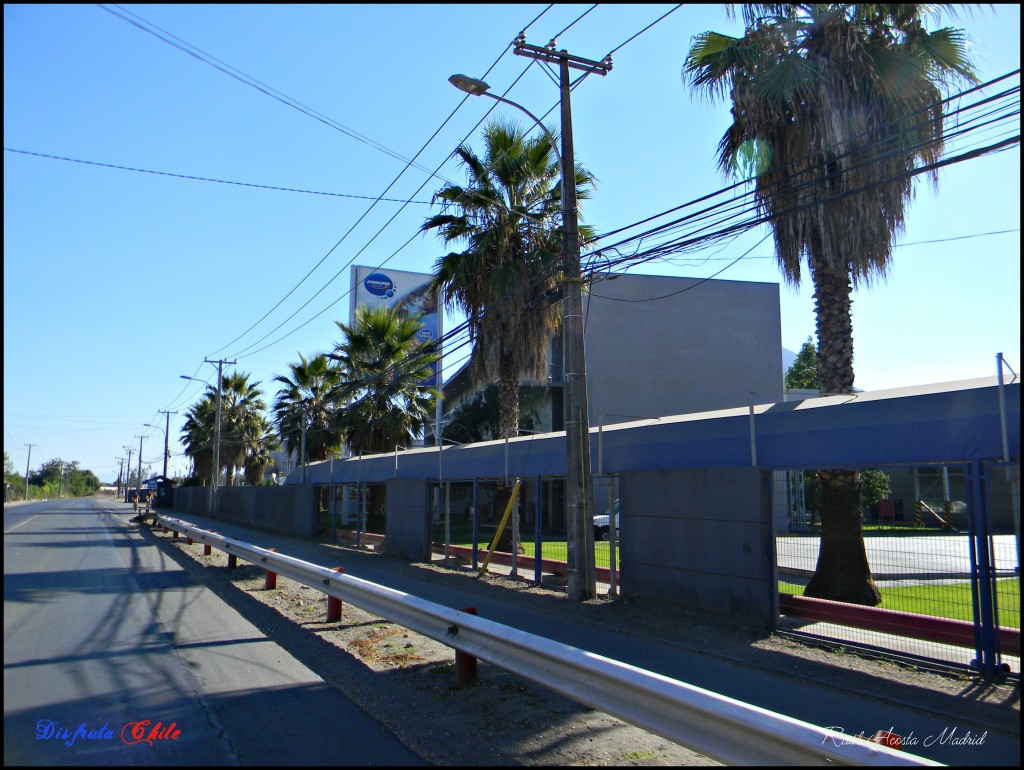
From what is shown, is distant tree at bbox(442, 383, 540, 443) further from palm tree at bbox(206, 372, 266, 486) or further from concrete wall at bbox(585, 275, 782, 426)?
palm tree at bbox(206, 372, 266, 486)

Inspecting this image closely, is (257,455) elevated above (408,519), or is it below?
above

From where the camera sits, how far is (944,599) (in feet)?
35.3

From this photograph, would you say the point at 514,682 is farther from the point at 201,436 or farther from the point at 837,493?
the point at 201,436

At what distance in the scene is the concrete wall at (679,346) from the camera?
36219mm

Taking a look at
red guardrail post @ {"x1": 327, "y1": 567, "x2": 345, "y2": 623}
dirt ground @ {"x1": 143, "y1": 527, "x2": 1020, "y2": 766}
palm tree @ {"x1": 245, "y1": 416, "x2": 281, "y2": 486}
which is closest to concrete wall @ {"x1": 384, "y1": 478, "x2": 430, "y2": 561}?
dirt ground @ {"x1": 143, "y1": 527, "x2": 1020, "y2": 766}

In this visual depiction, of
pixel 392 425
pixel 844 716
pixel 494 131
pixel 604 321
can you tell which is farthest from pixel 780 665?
pixel 604 321

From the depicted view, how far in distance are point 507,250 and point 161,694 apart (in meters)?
14.4

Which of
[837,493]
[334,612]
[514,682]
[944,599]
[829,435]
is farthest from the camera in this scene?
[837,493]

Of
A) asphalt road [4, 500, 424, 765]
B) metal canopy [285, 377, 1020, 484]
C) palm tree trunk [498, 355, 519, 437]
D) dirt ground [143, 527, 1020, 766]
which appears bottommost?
dirt ground [143, 527, 1020, 766]

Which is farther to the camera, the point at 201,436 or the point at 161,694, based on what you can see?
the point at 201,436

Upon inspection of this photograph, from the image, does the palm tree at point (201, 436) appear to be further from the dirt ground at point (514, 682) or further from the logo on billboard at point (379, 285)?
the dirt ground at point (514, 682)

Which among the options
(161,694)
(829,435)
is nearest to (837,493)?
(829,435)

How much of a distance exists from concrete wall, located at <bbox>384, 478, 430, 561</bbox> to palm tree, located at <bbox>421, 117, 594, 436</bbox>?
110 inches

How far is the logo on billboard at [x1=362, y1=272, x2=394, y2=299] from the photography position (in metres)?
57.8
